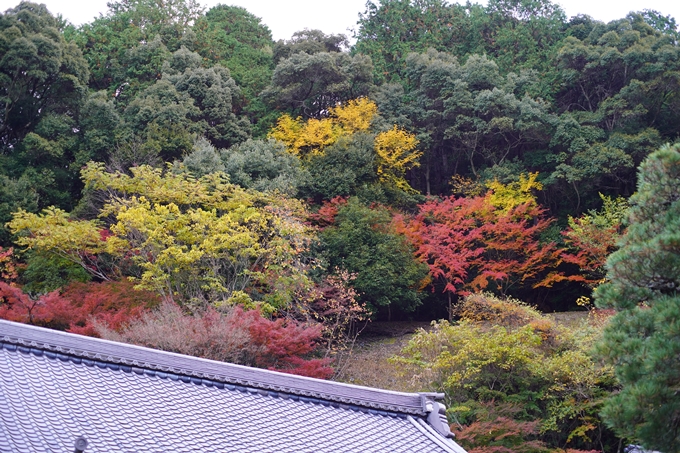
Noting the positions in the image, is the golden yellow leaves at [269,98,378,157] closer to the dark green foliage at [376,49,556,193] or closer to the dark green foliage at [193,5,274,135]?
the dark green foliage at [376,49,556,193]

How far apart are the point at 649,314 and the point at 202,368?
4.25 metres

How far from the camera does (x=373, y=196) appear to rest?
61.7 feet

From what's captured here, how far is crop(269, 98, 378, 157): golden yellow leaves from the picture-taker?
20719 mm

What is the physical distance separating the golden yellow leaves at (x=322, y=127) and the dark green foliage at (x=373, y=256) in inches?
162

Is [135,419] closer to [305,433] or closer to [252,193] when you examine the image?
[305,433]

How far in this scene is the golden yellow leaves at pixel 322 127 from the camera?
20719mm

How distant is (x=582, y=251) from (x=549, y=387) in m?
7.67

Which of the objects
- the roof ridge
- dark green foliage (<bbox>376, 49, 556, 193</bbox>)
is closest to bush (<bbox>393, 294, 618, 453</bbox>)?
the roof ridge

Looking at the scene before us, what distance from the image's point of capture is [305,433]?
226 inches

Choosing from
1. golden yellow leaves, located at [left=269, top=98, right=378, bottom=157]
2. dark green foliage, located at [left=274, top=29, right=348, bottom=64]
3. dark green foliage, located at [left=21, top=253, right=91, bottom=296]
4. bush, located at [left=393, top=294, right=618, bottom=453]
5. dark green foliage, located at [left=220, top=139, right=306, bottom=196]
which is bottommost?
bush, located at [left=393, top=294, right=618, bottom=453]

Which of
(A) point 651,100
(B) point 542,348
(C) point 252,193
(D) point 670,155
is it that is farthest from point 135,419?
(A) point 651,100

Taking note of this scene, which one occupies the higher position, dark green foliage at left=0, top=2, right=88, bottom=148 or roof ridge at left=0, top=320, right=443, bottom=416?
dark green foliage at left=0, top=2, right=88, bottom=148

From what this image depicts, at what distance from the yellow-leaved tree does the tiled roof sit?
19.4 feet

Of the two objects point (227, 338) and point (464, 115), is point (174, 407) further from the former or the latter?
point (464, 115)
